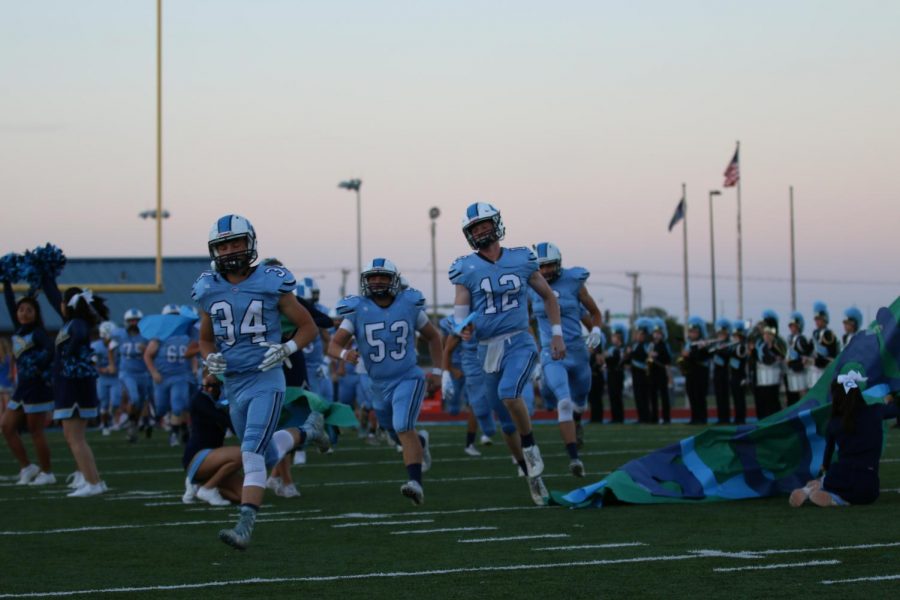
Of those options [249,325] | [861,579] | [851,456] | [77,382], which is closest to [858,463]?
[851,456]

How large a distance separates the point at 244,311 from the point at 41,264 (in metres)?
6.05

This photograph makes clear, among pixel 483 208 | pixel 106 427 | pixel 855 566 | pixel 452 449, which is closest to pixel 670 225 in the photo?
pixel 106 427

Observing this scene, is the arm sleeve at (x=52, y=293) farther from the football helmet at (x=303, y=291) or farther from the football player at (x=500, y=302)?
the football player at (x=500, y=302)

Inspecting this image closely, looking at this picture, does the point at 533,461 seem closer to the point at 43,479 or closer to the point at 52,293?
the point at 52,293

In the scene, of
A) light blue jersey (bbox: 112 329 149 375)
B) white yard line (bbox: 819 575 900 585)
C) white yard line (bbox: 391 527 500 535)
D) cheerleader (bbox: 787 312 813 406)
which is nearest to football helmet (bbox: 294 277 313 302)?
white yard line (bbox: 391 527 500 535)

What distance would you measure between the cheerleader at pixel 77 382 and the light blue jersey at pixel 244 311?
4256 millimetres

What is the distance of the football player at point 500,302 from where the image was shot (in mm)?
11016

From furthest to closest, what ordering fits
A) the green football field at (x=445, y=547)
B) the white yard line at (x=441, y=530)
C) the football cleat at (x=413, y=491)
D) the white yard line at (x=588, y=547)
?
1. the football cleat at (x=413, y=491)
2. the white yard line at (x=441, y=530)
3. the white yard line at (x=588, y=547)
4. the green football field at (x=445, y=547)

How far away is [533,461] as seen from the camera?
10703 millimetres

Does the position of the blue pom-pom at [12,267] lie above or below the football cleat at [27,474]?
above

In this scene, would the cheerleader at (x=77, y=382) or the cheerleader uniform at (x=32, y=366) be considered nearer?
the cheerleader at (x=77, y=382)

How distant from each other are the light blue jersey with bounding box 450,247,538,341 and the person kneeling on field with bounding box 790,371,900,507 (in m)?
2.43

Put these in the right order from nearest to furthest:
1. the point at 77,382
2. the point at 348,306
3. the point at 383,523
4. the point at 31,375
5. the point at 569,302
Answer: the point at 383,523, the point at 348,306, the point at 77,382, the point at 31,375, the point at 569,302

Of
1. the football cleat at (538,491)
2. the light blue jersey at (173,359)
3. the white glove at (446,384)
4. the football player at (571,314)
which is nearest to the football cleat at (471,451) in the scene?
the football player at (571,314)
